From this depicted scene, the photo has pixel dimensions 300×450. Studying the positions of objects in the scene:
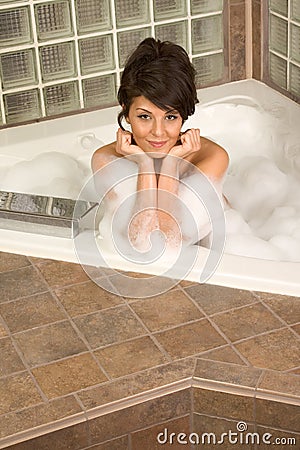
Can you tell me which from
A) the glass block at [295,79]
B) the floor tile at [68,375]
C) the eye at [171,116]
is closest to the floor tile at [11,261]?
the floor tile at [68,375]

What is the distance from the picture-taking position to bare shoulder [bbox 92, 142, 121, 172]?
2.47 meters

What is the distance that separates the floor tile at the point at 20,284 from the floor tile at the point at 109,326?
6.3 inches

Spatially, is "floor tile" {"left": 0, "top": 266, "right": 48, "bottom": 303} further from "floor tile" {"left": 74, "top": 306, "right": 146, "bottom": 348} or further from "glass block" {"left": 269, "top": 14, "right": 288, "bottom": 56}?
"glass block" {"left": 269, "top": 14, "right": 288, "bottom": 56}

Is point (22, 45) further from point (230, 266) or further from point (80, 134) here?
point (230, 266)

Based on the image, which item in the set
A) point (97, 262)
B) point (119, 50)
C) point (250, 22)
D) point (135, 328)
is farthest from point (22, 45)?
point (135, 328)

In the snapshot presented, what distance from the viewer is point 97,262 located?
2.12m

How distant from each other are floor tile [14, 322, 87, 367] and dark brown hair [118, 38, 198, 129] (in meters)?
0.63

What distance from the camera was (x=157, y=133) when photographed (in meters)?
2.28

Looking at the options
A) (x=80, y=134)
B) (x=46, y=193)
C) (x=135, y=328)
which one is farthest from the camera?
(x=80, y=134)

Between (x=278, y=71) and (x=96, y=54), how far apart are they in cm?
62

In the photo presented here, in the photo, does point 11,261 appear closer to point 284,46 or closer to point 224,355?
point 224,355

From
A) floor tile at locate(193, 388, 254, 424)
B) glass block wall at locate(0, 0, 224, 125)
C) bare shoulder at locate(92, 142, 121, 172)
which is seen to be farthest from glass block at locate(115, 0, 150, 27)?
floor tile at locate(193, 388, 254, 424)

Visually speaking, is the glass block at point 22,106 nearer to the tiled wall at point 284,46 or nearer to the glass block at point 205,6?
the glass block at point 205,6

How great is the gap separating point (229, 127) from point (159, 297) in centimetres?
109
